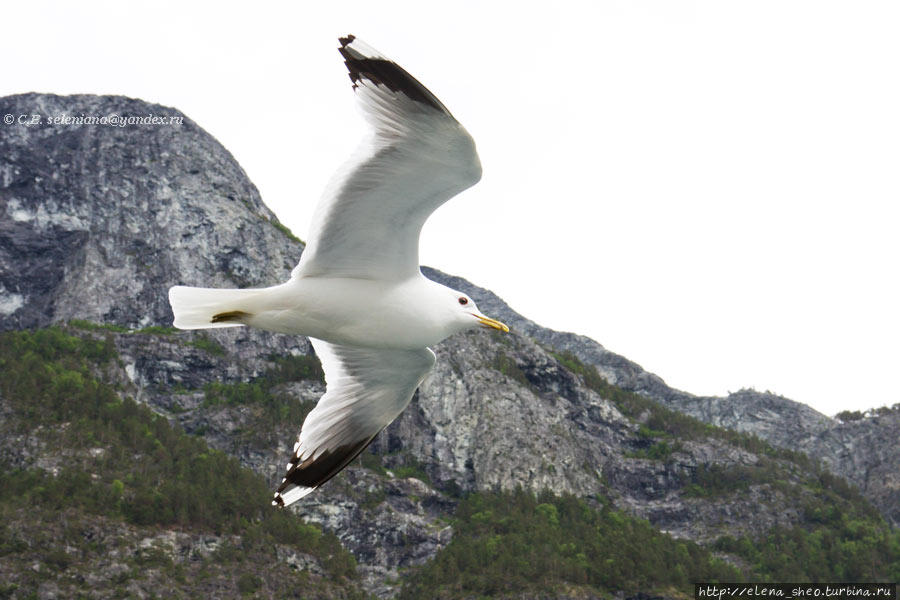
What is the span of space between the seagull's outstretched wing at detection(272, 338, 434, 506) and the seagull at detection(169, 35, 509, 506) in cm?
1

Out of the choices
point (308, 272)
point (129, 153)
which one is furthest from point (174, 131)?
point (308, 272)

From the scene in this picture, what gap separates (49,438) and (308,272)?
5809 cm

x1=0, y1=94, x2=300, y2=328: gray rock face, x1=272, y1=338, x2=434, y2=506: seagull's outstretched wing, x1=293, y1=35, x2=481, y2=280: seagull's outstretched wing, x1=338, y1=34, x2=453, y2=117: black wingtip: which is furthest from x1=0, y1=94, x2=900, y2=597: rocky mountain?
x1=338, y1=34, x2=453, y2=117: black wingtip

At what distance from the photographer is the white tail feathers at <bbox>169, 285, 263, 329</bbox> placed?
318 inches

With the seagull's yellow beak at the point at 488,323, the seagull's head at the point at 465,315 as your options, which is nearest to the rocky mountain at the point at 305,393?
the seagull's yellow beak at the point at 488,323

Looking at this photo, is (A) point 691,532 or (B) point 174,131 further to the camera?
(B) point 174,131

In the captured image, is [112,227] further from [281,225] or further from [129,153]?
[281,225]

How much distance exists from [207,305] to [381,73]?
273 centimetres

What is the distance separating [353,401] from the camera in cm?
966

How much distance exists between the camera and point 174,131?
307 ft

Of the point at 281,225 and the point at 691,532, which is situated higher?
the point at 281,225

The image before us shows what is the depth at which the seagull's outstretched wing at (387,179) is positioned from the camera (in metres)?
6.79

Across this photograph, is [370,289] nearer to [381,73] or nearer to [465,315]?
[465,315]

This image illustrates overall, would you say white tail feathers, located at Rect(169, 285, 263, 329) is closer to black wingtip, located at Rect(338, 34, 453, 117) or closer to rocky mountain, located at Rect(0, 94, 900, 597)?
black wingtip, located at Rect(338, 34, 453, 117)
